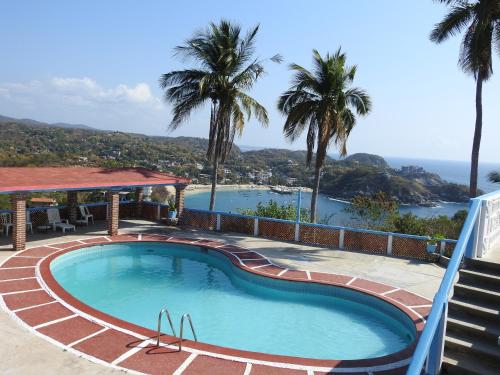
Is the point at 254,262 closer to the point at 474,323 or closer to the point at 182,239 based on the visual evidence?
the point at 182,239

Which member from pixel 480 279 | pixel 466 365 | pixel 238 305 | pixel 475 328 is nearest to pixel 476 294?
pixel 480 279

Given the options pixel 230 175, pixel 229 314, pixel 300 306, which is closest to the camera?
pixel 229 314

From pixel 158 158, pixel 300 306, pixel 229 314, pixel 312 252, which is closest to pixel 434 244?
pixel 312 252

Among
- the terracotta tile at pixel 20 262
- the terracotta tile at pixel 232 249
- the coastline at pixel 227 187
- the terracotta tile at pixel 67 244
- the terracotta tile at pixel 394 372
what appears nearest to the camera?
the terracotta tile at pixel 394 372

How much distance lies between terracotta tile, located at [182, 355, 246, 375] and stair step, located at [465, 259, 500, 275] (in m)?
3.86

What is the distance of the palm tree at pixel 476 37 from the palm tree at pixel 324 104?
4.15 meters

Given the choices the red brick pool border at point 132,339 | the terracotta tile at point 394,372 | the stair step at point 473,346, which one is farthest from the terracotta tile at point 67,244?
the stair step at point 473,346

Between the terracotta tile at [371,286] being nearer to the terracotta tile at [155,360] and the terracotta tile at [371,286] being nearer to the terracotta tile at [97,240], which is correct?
the terracotta tile at [155,360]

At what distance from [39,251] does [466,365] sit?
43.0ft

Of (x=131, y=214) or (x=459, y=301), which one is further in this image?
(x=131, y=214)

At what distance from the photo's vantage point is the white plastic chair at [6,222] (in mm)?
15826

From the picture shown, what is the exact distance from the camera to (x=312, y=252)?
627 inches

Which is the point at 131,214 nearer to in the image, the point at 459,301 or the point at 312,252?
the point at 312,252

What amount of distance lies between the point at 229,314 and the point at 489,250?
6320 mm
